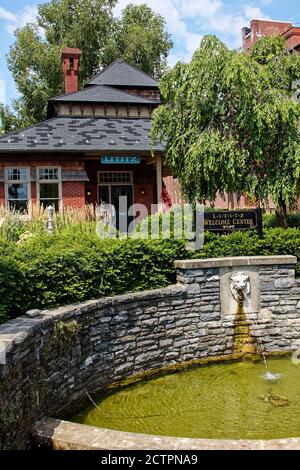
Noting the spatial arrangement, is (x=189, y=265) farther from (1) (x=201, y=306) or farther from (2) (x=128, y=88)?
(2) (x=128, y=88)

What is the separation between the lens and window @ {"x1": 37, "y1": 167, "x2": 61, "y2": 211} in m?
14.8

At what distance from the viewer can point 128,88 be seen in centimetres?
2139

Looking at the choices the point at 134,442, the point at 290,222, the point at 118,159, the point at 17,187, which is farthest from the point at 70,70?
the point at 134,442

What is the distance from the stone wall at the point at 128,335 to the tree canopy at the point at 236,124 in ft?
8.42

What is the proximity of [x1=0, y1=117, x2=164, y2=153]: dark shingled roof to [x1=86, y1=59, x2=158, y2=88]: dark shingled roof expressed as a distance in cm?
492

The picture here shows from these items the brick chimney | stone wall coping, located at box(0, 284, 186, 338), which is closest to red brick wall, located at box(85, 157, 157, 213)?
the brick chimney

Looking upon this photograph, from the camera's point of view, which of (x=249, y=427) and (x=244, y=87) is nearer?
(x=249, y=427)

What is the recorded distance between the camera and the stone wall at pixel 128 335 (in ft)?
14.0

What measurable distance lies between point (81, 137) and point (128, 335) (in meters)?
10.1

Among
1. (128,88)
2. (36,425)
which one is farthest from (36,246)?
(128,88)

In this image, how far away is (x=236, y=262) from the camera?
730 centimetres

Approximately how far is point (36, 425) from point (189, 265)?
348cm

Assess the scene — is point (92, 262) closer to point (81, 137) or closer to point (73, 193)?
point (73, 193)
